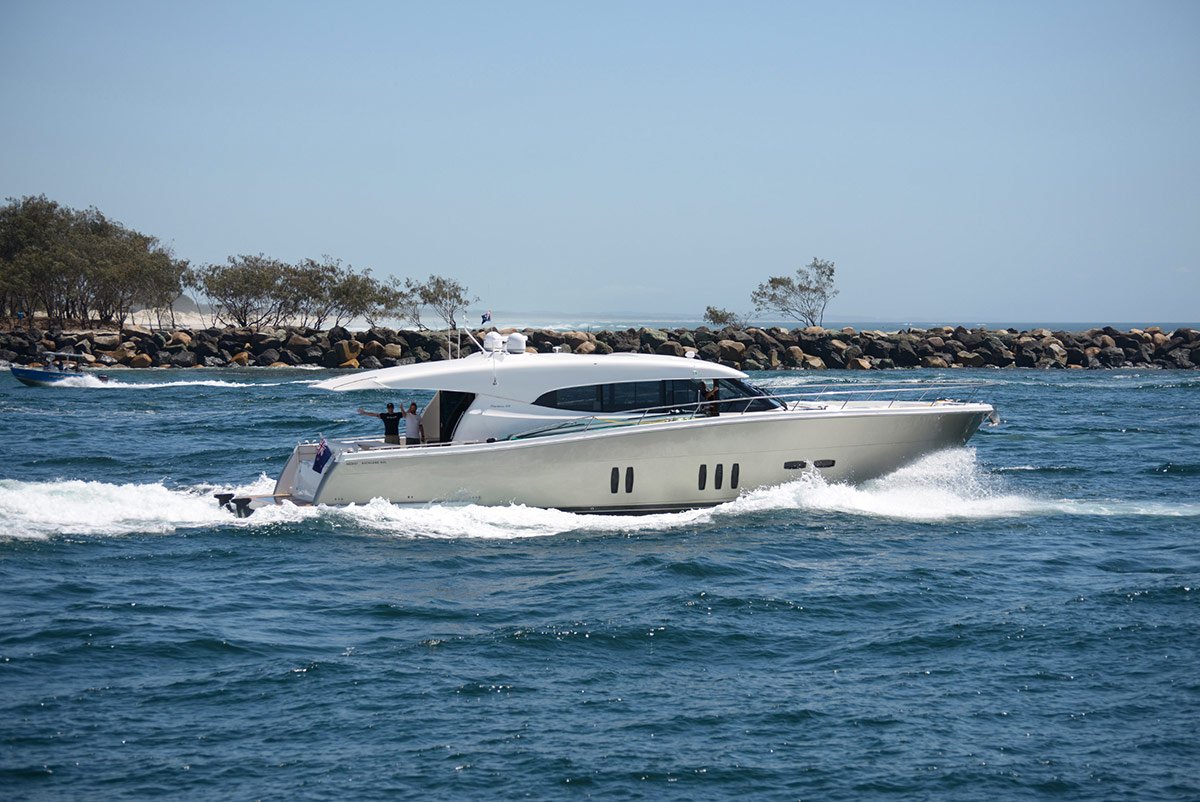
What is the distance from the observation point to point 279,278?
72438 millimetres

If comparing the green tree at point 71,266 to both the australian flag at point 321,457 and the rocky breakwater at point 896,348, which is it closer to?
the rocky breakwater at point 896,348

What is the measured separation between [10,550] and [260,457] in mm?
9379

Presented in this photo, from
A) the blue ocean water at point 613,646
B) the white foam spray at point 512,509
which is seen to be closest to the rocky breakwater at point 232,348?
the blue ocean water at point 613,646

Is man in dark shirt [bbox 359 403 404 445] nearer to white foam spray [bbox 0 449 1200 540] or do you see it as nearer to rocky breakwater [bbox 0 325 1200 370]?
white foam spray [bbox 0 449 1200 540]

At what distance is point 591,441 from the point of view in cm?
1559

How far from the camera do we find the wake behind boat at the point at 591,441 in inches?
604

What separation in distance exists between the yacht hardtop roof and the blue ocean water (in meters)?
1.83

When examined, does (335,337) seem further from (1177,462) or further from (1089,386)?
(1177,462)

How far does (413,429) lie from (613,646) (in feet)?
21.6

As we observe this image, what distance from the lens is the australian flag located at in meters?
15.5

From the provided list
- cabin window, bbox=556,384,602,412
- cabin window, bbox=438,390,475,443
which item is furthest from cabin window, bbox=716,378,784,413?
cabin window, bbox=438,390,475,443

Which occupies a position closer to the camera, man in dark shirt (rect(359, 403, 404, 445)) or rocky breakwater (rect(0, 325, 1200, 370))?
man in dark shirt (rect(359, 403, 404, 445))

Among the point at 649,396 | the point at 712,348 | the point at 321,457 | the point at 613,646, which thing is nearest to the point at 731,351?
the point at 712,348

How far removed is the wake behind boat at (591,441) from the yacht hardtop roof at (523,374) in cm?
2
